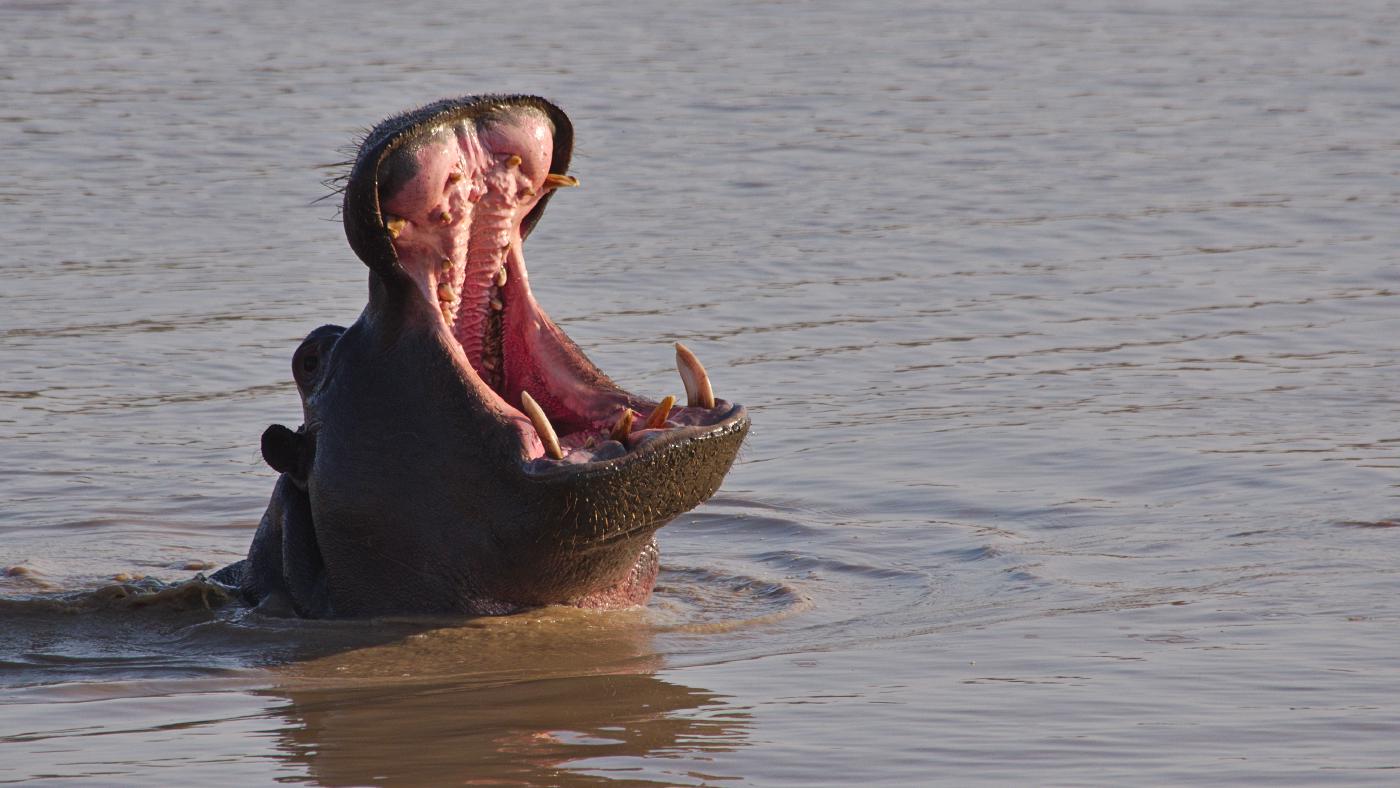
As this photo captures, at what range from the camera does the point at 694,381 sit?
5.40 m

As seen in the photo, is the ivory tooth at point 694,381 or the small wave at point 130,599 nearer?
the ivory tooth at point 694,381

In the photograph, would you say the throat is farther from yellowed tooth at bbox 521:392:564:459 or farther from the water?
the water

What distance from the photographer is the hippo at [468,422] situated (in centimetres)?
516

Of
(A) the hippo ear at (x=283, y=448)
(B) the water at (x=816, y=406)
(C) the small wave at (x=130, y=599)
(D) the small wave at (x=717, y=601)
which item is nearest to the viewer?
(B) the water at (x=816, y=406)

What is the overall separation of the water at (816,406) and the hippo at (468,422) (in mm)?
224


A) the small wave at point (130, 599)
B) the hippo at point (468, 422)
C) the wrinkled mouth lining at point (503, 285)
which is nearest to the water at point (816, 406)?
the small wave at point (130, 599)

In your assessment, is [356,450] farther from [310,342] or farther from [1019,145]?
[1019,145]

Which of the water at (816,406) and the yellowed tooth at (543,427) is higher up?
the yellowed tooth at (543,427)

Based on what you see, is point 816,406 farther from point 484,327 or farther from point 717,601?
point 484,327

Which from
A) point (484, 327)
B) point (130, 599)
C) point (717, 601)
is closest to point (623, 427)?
point (484, 327)

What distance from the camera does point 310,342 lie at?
18.5 feet

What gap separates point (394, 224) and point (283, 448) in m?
0.77

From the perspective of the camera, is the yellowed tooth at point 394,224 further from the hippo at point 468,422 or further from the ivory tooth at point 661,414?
the ivory tooth at point 661,414

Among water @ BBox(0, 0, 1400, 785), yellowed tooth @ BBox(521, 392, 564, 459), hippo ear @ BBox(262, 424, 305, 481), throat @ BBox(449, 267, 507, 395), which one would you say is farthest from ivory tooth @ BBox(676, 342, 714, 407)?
hippo ear @ BBox(262, 424, 305, 481)
